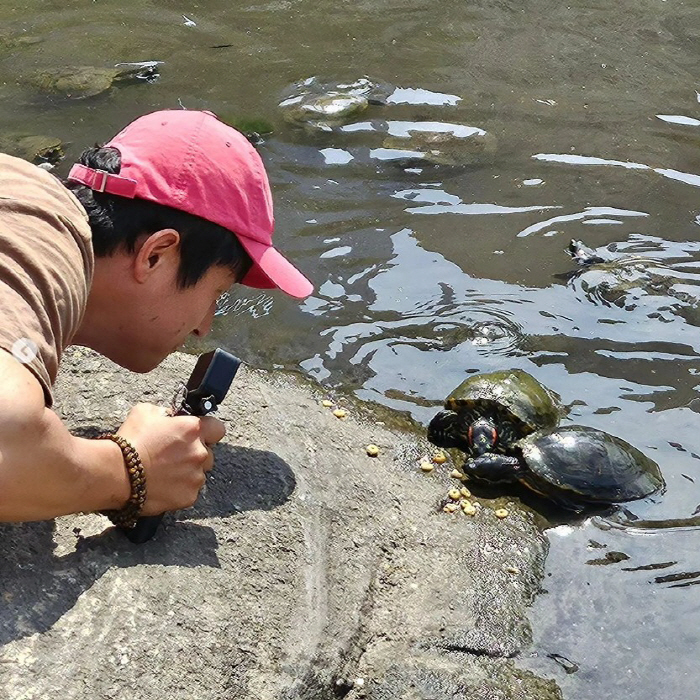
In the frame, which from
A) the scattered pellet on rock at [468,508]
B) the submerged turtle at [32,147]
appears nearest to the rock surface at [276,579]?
the scattered pellet on rock at [468,508]

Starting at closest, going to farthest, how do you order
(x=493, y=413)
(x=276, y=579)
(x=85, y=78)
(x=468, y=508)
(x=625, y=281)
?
(x=276, y=579) < (x=468, y=508) < (x=493, y=413) < (x=625, y=281) < (x=85, y=78)

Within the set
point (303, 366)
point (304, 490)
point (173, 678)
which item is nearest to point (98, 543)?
point (173, 678)

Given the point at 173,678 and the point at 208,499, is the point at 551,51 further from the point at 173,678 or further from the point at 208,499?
the point at 173,678

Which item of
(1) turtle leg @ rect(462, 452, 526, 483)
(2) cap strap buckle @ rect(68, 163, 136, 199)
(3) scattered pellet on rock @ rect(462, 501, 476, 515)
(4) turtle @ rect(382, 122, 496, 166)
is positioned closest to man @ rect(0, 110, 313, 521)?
(2) cap strap buckle @ rect(68, 163, 136, 199)

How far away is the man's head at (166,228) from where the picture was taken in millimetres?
2607

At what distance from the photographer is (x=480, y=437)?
4352 mm

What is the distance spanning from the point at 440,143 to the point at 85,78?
3042mm

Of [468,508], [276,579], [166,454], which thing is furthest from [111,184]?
[468,508]

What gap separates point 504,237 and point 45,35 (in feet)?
17.0

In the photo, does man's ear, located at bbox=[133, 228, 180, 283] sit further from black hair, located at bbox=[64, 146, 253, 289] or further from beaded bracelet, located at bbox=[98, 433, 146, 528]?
beaded bracelet, located at bbox=[98, 433, 146, 528]

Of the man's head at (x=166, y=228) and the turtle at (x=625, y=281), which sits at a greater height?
the man's head at (x=166, y=228)

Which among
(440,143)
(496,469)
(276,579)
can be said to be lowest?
(496,469)

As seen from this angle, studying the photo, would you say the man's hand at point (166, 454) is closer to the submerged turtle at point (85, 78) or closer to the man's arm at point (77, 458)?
the man's arm at point (77, 458)

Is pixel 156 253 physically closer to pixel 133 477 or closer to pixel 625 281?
pixel 133 477
